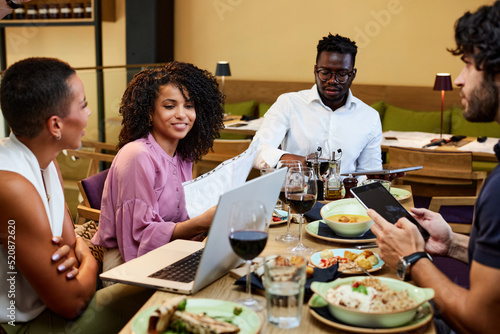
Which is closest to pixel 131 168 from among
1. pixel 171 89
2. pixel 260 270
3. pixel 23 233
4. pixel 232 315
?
pixel 171 89

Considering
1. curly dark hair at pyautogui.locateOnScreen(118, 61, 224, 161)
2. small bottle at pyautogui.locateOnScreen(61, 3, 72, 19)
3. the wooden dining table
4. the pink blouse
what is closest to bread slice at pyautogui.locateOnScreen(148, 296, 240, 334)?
the wooden dining table

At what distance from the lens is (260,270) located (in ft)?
4.70

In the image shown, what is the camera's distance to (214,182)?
1.91m

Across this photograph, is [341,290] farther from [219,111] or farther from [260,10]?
[260,10]

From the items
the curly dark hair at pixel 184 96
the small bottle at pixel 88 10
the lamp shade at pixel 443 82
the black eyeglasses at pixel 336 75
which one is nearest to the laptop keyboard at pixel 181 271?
the curly dark hair at pixel 184 96

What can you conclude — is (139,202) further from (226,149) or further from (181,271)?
(226,149)

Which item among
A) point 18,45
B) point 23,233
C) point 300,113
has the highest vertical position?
point 18,45

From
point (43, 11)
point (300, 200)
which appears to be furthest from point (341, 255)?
point (43, 11)

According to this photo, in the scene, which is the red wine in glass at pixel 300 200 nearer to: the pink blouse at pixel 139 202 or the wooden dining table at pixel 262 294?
the wooden dining table at pixel 262 294

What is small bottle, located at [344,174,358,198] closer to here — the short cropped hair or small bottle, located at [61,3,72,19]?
the short cropped hair

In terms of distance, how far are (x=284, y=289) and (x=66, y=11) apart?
21.4 feet

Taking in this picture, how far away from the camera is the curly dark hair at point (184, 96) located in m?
2.23

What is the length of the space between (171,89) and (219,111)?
13.8 inches

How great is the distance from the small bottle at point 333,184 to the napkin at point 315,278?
875mm
